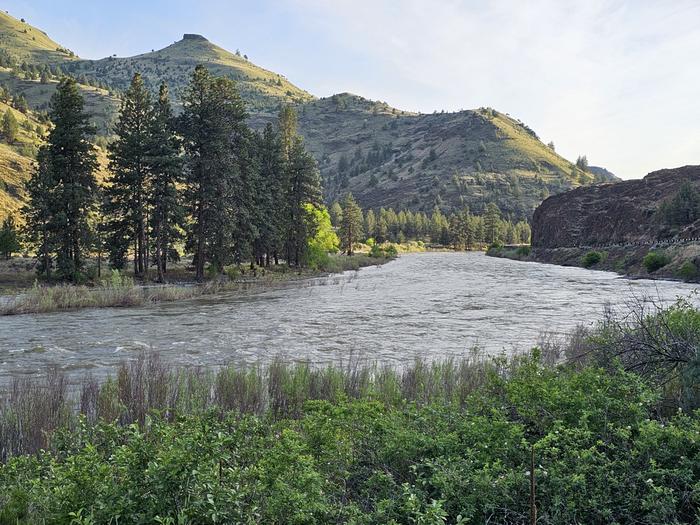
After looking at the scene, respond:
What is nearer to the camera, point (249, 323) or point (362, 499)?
point (362, 499)

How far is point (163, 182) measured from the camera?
144 ft

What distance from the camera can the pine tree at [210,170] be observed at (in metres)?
44.3

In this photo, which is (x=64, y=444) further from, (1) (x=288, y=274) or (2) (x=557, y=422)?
(1) (x=288, y=274)

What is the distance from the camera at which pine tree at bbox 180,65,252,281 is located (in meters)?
44.3

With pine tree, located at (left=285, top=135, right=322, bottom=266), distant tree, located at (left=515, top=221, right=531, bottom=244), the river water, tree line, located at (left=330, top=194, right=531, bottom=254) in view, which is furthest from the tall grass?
distant tree, located at (left=515, top=221, right=531, bottom=244)

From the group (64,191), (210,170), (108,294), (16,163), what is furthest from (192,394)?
(16,163)

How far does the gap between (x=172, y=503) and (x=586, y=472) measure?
4.34 metres

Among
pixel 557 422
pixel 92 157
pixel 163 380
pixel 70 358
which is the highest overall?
pixel 92 157

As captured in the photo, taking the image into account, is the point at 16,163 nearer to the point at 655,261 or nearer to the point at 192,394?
the point at 192,394

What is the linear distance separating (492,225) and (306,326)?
14025cm

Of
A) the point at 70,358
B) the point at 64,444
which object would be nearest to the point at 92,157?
the point at 70,358

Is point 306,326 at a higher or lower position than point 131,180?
lower

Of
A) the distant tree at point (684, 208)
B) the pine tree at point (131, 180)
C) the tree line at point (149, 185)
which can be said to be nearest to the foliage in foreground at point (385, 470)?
the tree line at point (149, 185)

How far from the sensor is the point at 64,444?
6930 mm
